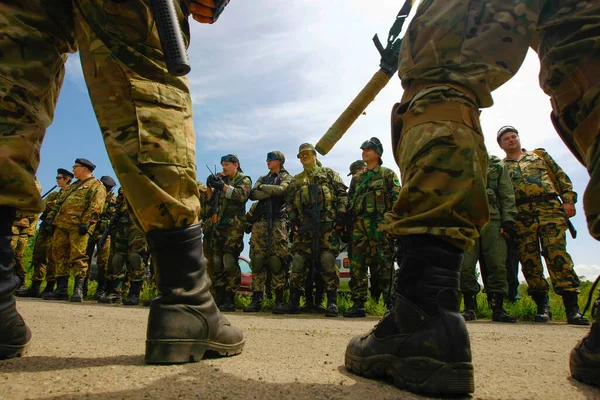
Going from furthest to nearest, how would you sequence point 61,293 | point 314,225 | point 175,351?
point 61,293, point 314,225, point 175,351

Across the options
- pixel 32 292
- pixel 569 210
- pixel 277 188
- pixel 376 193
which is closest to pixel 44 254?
pixel 32 292

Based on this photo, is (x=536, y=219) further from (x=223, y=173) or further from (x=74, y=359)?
(x=74, y=359)

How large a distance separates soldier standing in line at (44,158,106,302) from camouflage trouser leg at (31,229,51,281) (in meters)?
1.05

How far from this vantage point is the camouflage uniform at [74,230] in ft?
22.1

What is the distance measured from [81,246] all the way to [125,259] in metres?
0.72

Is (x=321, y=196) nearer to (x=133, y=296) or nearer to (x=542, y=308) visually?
(x=542, y=308)

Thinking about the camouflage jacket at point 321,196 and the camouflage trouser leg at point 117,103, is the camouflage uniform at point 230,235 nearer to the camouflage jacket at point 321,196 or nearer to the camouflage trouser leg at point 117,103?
the camouflage jacket at point 321,196

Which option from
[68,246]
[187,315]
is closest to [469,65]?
[187,315]

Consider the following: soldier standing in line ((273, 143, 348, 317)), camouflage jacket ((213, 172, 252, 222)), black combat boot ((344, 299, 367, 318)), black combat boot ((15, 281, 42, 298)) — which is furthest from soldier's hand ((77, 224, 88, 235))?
black combat boot ((344, 299, 367, 318))

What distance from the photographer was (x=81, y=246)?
6812 millimetres

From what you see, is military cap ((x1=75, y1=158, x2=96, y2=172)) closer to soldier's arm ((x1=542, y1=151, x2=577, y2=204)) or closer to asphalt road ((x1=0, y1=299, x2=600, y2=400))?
asphalt road ((x1=0, y1=299, x2=600, y2=400))

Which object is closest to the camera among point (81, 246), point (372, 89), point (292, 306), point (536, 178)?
point (372, 89)

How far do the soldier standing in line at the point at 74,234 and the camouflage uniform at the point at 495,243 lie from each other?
5.86 m

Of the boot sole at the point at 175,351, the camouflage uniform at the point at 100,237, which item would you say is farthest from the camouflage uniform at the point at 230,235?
the boot sole at the point at 175,351
